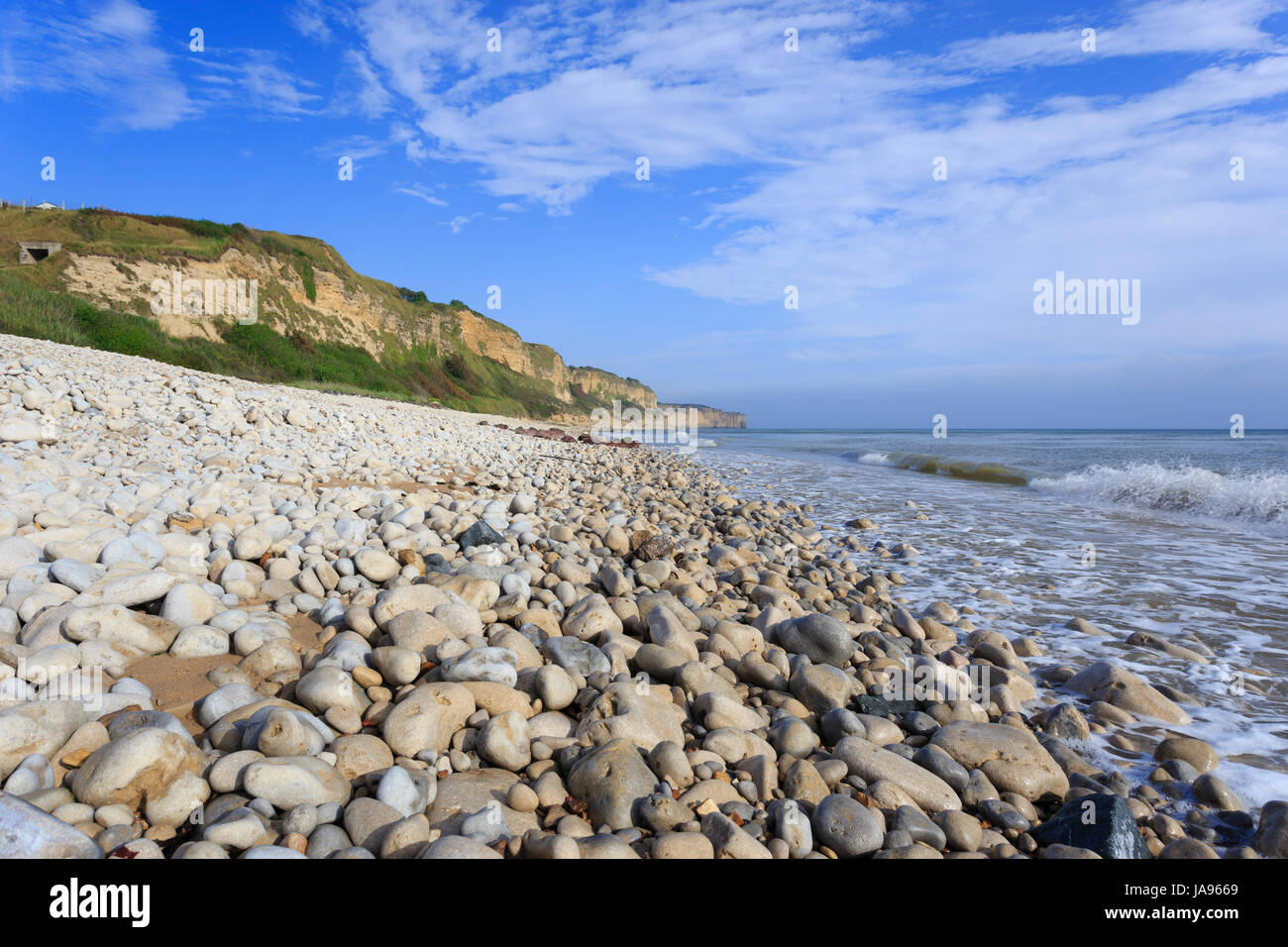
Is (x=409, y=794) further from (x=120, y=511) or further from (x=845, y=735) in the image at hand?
(x=120, y=511)

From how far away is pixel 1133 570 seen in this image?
21.2ft

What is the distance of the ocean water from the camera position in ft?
11.3

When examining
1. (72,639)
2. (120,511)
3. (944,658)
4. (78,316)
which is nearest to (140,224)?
(78,316)

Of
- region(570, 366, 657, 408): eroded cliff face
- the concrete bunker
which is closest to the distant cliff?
region(570, 366, 657, 408): eroded cliff face

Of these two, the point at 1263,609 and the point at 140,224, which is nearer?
the point at 1263,609

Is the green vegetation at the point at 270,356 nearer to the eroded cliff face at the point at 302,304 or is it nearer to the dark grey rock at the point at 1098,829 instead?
the eroded cliff face at the point at 302,304

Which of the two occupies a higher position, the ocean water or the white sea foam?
the white sea foam

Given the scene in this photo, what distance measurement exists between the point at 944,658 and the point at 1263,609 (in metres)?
3.33

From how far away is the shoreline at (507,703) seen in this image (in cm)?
203

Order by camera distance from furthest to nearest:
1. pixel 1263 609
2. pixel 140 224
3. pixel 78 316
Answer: pixel 140 224
pixel 78 316
pixel 1263 609

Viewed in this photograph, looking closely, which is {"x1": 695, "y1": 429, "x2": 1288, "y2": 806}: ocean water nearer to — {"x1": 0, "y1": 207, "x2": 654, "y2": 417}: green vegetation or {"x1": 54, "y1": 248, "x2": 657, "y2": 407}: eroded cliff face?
{"x1": 0, "y1": 207, "x2": 654, "y2": 417}: green vegetation

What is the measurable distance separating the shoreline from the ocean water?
32 centimetres

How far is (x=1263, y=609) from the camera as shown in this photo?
203 inches

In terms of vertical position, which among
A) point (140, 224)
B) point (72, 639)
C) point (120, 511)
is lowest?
point (72, 639)
